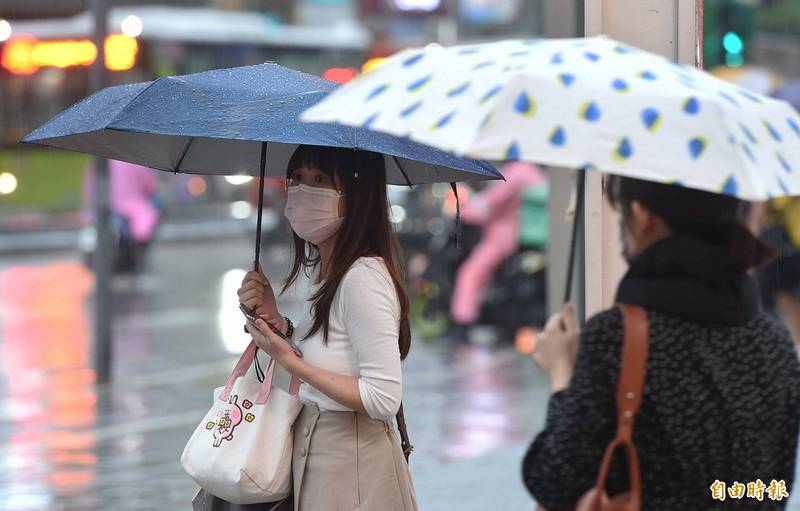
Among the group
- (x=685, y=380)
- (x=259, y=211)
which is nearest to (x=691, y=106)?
(x=685, y=380)

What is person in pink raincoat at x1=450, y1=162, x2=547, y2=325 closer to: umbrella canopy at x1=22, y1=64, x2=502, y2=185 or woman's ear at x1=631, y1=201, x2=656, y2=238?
umbrella canopy at x1=22, y1=64, x2=502, y2=185

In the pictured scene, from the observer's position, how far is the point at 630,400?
255cm

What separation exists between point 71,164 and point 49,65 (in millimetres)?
2085

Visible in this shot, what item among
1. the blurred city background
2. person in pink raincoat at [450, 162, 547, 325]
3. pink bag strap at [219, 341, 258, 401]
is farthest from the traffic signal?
pink bag strap at [219, 341, 258, 401]

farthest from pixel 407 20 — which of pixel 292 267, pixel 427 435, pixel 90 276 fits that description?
pixel 292 267

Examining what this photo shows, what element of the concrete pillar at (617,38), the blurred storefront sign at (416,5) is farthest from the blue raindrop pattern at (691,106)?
the blurred storefront sign at (416,5)

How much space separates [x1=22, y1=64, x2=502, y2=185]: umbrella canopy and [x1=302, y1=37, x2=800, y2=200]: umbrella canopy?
31.0 inches

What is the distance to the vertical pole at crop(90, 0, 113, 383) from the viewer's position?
10078 millimetres

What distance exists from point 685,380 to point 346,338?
41.5 inches

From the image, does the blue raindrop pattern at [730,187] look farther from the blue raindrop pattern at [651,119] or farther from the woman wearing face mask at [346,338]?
the woman wearing face mask at [346,338]

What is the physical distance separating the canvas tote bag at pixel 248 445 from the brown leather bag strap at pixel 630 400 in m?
1.08

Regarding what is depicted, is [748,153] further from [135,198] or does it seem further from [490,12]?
[490,12]

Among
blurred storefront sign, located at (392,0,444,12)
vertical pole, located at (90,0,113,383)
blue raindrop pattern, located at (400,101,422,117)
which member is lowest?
vertical pole, located at (90,0,113,383)

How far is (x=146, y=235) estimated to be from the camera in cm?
1909
